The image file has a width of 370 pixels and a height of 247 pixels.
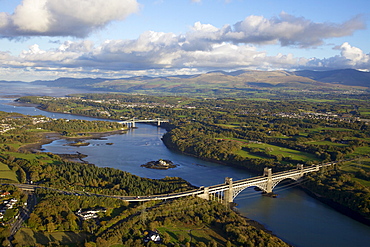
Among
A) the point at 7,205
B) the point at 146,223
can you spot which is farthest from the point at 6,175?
the point at 146,223

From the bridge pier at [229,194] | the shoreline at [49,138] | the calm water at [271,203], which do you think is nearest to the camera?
the calm water at [271,203]

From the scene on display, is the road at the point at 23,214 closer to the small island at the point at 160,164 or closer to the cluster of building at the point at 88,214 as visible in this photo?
the cluster of building at the point at 88,214

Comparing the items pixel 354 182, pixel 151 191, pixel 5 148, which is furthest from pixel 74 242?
pixel 5 148

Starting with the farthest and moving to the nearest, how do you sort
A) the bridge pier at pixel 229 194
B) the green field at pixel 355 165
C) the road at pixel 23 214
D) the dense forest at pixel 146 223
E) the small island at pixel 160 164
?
the small island at pixel 160 164, the green field at pixel 355 165, the bridge pier at pixel 229 194, the road at pixel 23 214, the dense forest at pixel 146 223

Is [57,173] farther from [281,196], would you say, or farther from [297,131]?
[297,131]

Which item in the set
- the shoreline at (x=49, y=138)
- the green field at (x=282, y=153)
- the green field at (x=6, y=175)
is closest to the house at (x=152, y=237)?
the green field at (x=6, y=175)

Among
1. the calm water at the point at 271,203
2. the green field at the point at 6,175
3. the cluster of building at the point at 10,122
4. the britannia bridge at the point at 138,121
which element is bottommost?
the calm water at the point at 271,203

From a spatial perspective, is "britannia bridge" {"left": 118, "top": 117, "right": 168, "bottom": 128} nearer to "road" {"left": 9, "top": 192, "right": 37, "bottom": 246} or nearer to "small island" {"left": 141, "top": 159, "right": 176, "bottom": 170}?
"small island" {"left": 141, "top": 159, "right": 176, "bottom": 170}
